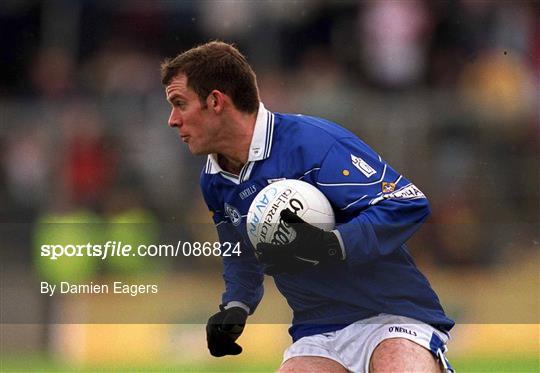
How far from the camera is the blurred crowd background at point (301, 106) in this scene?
9.44m

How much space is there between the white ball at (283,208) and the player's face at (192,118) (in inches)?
13.4

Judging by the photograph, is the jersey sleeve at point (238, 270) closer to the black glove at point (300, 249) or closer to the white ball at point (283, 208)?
the white ball at point (283, 208)

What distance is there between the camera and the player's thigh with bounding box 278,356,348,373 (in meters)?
4.09

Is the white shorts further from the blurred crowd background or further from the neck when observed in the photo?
the blurred crowd background

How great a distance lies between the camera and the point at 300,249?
390 cm

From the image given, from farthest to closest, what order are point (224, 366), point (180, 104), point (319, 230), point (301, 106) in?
1. point (301, 106)
2. point (224, 366)
3. point (180, 104)
4. point (319, 230)

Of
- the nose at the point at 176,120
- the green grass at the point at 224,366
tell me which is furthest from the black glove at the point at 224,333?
the green grass at the point at 224,366

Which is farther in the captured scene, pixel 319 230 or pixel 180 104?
pixel 180 104

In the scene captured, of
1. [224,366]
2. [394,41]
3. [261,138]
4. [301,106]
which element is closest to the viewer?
[261,138]

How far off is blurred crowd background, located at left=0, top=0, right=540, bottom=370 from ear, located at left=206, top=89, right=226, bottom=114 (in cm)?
465

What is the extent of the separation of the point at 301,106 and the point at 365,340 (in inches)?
226

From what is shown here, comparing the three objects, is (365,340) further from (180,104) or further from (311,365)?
(180,104)

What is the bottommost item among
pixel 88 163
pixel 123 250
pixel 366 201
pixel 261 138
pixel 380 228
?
pixel 380 228

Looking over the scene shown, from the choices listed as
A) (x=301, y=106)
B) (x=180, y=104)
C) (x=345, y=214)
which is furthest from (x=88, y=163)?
(x=345, y=214)
